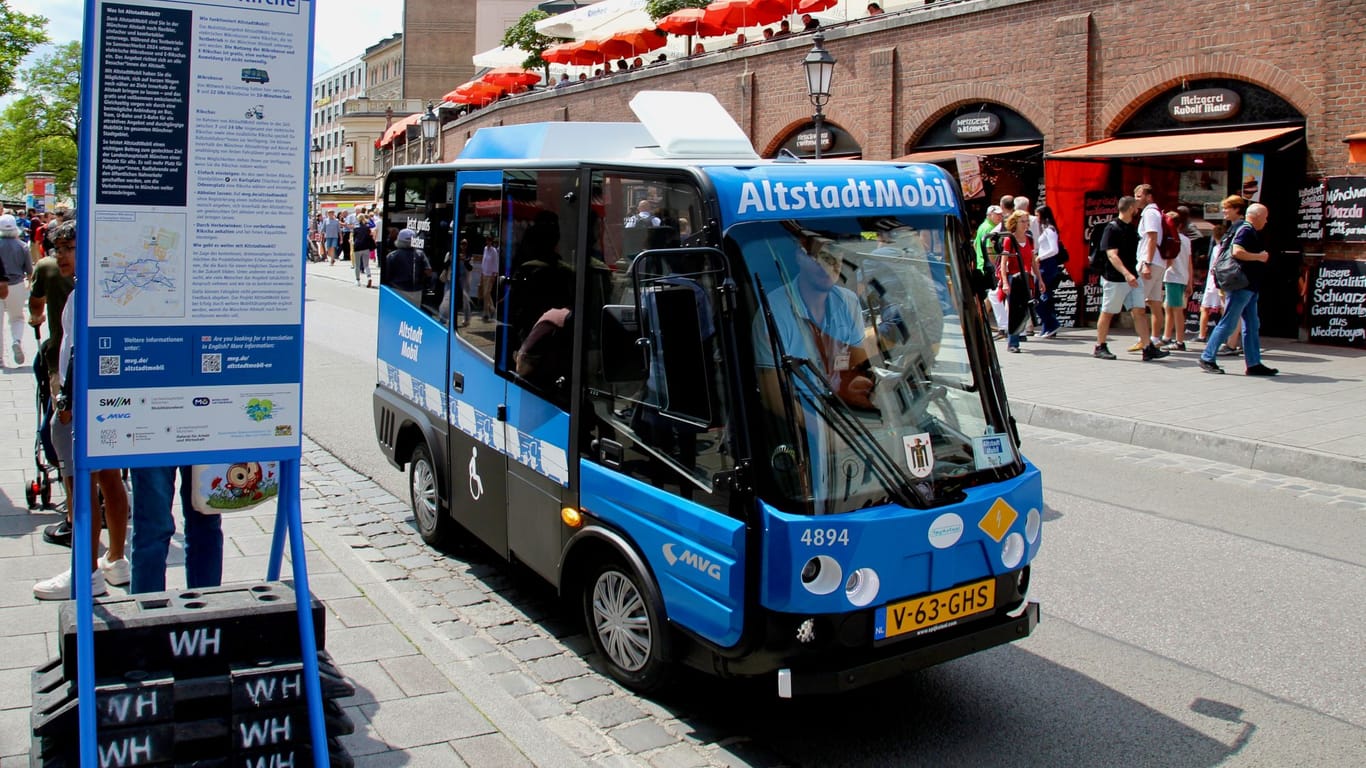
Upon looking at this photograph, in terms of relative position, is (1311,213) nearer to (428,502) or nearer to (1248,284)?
(1248,284)

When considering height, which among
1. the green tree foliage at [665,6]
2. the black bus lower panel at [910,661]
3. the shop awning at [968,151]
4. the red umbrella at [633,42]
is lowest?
the black bus lower panel at [910,661]

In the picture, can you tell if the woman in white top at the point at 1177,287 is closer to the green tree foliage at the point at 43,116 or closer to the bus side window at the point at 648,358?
the bus side window at the point at 648,358

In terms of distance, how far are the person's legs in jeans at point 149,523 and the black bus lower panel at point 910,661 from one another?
244 cm

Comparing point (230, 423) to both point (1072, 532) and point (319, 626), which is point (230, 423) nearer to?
point (319, 626)

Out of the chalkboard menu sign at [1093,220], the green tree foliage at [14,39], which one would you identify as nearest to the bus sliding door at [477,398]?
the chalkboard menu sign at [1093,220]

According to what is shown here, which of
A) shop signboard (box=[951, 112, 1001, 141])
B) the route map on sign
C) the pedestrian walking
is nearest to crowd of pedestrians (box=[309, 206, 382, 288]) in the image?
shop signboard (box=[951, 112, 1001, 141])

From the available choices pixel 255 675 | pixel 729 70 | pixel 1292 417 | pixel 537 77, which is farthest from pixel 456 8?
pixel 255 675

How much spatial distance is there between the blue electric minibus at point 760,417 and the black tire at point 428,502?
126 cm

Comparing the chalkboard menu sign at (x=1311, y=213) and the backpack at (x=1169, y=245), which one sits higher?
the chalkboard menu sign at (x=1311, y=213)

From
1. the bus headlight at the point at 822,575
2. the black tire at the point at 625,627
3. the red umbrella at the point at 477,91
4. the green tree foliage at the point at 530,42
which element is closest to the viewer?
the bus headlight at the point at 822,575

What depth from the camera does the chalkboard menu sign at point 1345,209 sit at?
594 inches

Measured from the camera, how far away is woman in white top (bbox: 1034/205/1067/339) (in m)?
16.6

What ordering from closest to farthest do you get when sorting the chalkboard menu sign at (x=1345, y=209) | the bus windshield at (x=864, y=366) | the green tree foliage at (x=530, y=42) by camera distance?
the bus windshield at (x=864, y=366)
the chalkboard menu sign at (x=1345, y=209)
the green tree foliage at (x=530, y=42)

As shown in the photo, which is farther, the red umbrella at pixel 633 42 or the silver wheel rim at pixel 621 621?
the red umbrella at pixel 633 42
